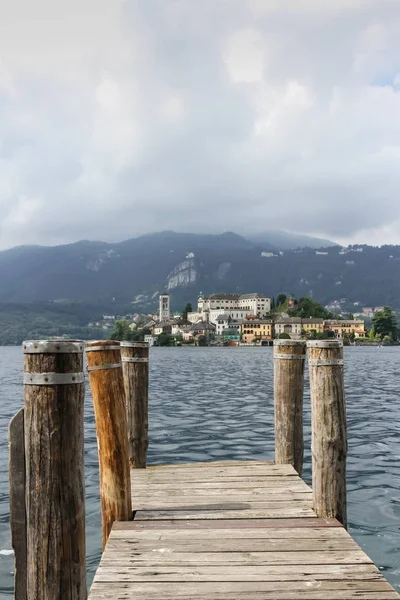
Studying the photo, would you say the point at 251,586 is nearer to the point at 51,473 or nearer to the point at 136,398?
the point at 51,473

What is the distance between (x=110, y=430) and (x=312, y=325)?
609 feet

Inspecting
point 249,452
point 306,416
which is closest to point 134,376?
point 249,452

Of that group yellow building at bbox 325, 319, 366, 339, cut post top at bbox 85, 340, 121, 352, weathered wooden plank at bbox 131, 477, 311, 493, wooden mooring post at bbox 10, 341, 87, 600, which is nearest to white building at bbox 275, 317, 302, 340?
yellow building at bbox 325, 319, 366, 339

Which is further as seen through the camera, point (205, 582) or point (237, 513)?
point (237, 513)

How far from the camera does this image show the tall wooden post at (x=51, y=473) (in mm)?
3396

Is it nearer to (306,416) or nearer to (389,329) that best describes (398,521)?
(306,416)

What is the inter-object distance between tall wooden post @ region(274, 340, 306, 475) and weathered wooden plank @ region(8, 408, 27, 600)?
15.2ft

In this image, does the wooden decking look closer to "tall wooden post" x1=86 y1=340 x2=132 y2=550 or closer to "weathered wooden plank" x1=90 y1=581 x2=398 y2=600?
"weathered wooden plank" x1=90 y1=581 x2=398 y2=600

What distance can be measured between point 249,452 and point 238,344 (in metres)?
174

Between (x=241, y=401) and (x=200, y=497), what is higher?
(x=200, y=497)

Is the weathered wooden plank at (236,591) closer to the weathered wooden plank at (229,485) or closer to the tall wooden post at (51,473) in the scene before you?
the tall wooden post at (51,473)

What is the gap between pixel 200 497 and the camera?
249 inches

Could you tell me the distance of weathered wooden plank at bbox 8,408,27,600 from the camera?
359 centimetres

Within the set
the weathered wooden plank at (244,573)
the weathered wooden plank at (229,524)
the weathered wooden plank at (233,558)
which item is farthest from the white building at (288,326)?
the weathered wooden plank at (244,573)
